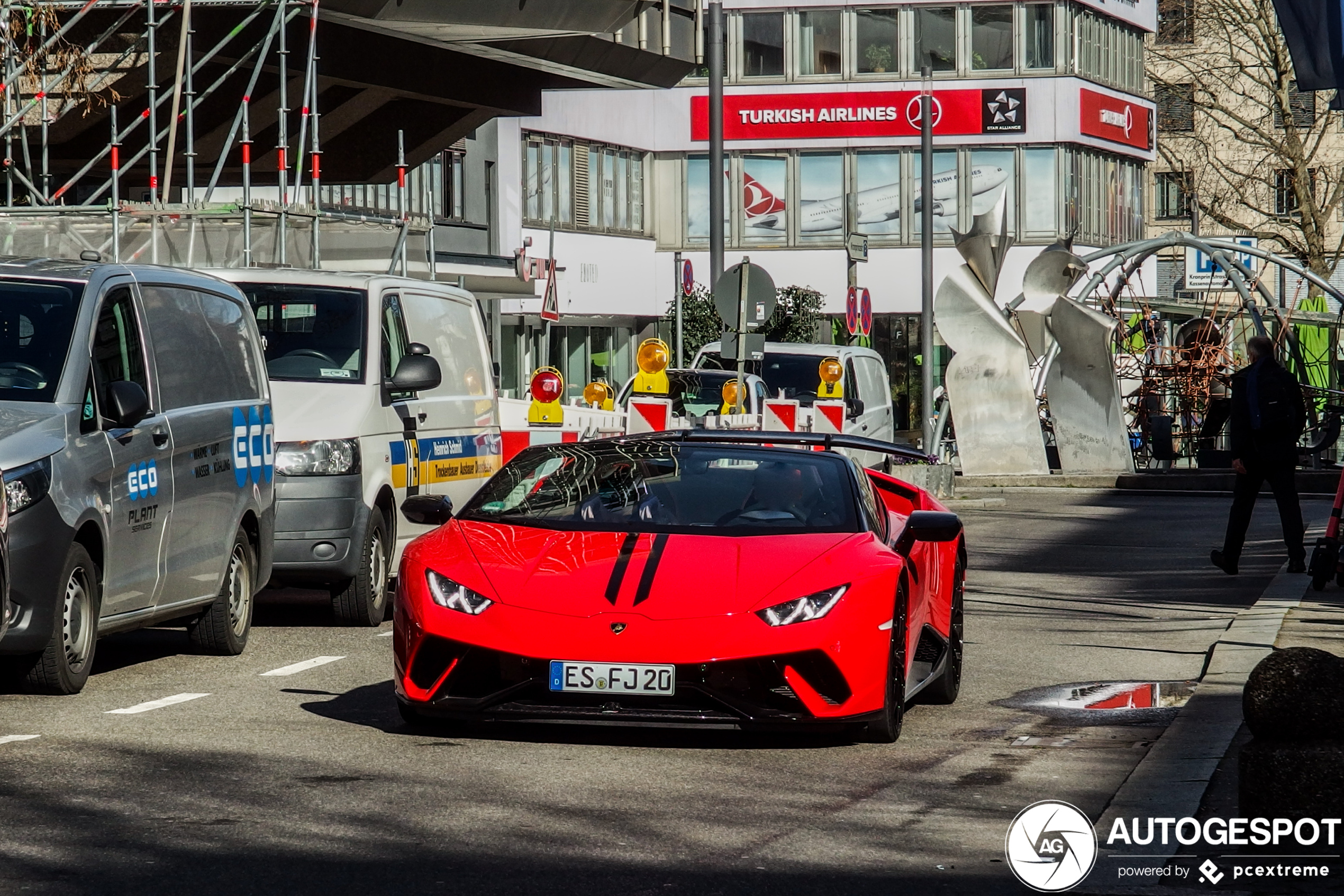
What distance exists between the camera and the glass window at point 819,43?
58.5 m

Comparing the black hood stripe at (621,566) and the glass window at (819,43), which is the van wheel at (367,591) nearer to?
the black hood stripe at (621,566)

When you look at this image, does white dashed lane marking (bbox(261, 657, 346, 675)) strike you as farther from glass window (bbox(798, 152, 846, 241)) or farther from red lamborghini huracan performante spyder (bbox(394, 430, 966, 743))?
glass window (bbox(798, 152, 846, 241))

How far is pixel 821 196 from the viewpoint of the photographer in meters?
58.4

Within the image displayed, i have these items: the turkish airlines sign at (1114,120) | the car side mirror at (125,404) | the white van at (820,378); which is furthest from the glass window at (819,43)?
the car side mirror at (125,404)

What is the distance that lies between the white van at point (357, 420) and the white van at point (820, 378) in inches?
491

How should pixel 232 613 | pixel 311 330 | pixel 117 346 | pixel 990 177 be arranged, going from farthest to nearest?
pixel 990 177 < pixel 311 330 < pixel 232 613 < pixel 117 346

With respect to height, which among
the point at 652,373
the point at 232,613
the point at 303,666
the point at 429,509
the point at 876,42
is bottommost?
the point at 303,666

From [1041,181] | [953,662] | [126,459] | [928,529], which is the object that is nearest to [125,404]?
[126,459]

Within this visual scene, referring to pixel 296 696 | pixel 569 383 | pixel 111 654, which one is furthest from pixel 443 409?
pixel 569 383

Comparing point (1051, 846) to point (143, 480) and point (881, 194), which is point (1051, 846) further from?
point (881, 194)

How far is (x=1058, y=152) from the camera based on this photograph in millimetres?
57906

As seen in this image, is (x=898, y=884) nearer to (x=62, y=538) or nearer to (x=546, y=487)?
(x=546, y=487)

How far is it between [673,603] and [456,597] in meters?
0.83

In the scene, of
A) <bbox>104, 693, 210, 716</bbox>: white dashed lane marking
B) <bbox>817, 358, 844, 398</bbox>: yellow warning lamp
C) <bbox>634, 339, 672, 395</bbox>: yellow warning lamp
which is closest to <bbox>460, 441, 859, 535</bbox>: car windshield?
<bbox>104, 693, 210, 716</bbox>: white dashed lane marking
